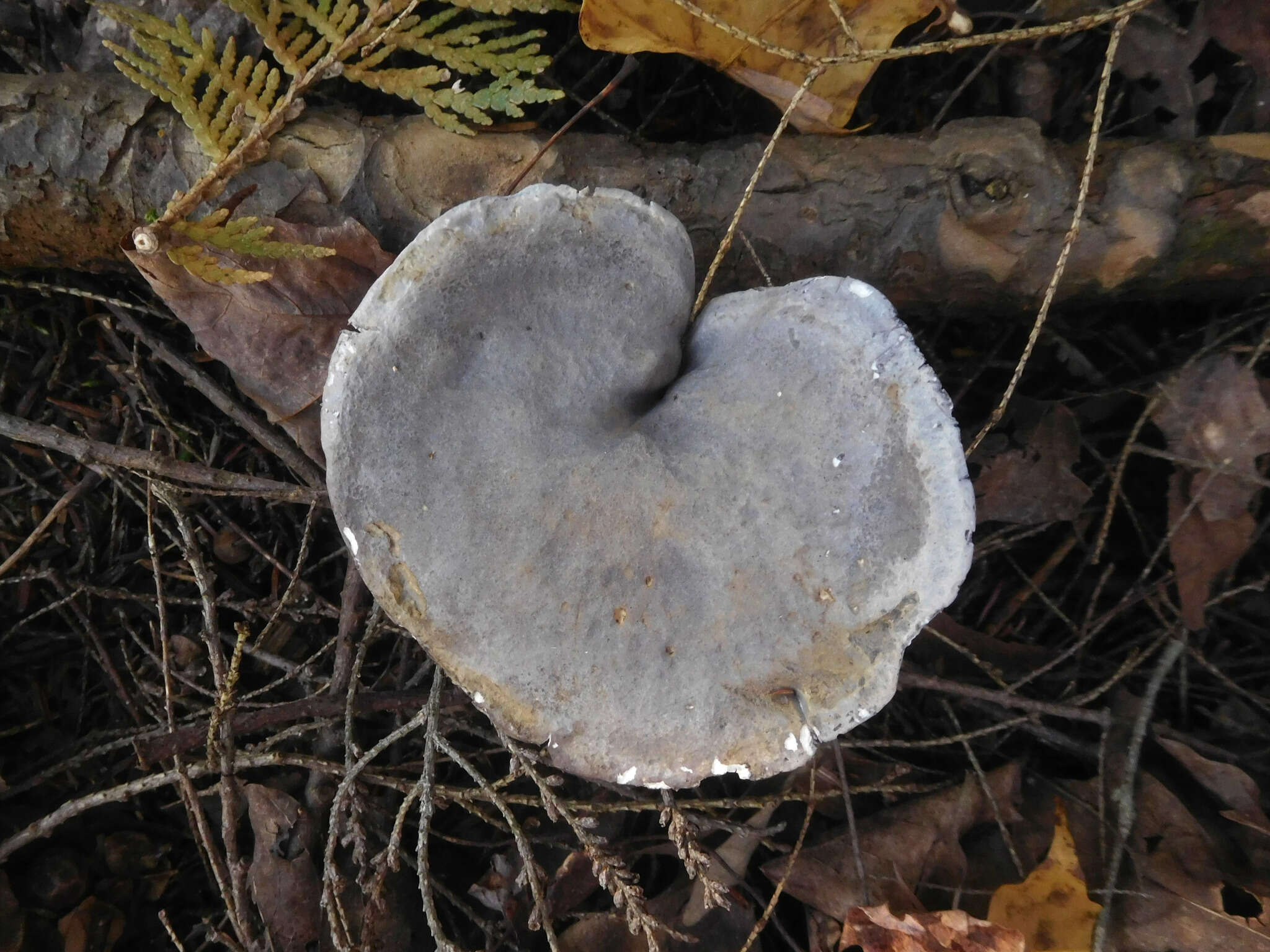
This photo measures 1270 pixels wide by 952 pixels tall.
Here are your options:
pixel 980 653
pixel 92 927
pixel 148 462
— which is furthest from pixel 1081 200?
pixel 92 927

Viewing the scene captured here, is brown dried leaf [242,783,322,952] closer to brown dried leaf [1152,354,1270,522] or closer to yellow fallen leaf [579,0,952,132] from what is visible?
yellow fallen leaf [579,0,952,132]

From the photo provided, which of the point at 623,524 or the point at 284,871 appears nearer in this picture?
the point at 623,524

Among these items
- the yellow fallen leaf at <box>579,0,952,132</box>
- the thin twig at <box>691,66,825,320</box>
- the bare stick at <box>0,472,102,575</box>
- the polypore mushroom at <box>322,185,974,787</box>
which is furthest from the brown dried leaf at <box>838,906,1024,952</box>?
the bare stick at <box>0,472,102,575</box>

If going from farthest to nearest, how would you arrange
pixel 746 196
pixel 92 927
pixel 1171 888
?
pixel 92 927 → pixel 1171 888 → pixel 746 196

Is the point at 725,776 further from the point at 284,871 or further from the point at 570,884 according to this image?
the point at 284,871

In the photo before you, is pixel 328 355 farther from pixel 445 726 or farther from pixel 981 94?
pixel 981 94
